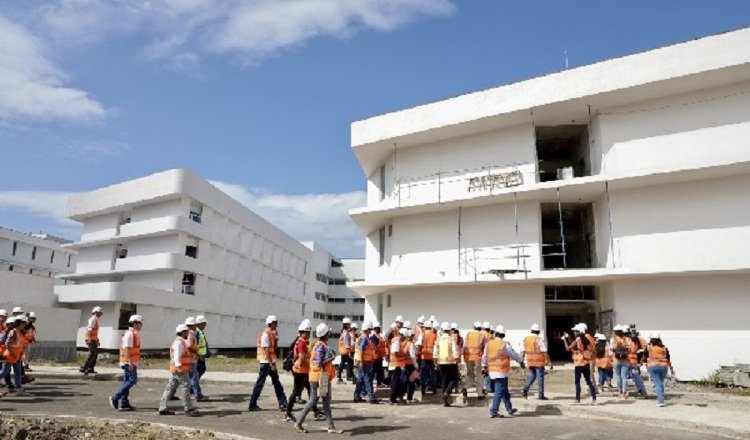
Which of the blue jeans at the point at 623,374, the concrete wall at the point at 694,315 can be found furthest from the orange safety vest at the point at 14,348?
the concrete wall at the point at 694,315

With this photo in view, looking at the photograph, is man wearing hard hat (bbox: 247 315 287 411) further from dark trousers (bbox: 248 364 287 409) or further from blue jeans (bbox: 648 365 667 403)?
blue jeans (bbox: 648 365 667 403)

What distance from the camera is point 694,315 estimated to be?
56.8ft

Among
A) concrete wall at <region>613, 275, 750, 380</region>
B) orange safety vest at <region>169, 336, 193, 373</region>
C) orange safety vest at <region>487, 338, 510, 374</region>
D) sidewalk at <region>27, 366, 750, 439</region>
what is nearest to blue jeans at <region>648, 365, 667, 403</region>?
sidewalk at <region>27, 366, 750, 439</region>

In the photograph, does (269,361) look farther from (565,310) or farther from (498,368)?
(565,310)

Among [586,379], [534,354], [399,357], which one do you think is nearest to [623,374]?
[586,379]

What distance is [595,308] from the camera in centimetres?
2117

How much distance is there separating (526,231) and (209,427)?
1474 cm

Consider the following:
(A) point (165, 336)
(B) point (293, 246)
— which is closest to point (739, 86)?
(A) point (165, 336)

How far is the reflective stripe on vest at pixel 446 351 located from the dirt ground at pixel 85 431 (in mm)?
5498

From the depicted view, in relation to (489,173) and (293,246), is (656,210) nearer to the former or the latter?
(489,173)

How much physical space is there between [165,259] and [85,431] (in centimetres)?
2662

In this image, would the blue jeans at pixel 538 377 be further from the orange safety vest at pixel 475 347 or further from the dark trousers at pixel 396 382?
the dark trousers at pixel 396 382

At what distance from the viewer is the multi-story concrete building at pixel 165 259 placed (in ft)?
104

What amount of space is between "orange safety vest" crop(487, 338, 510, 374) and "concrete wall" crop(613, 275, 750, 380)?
10111 millimetres
